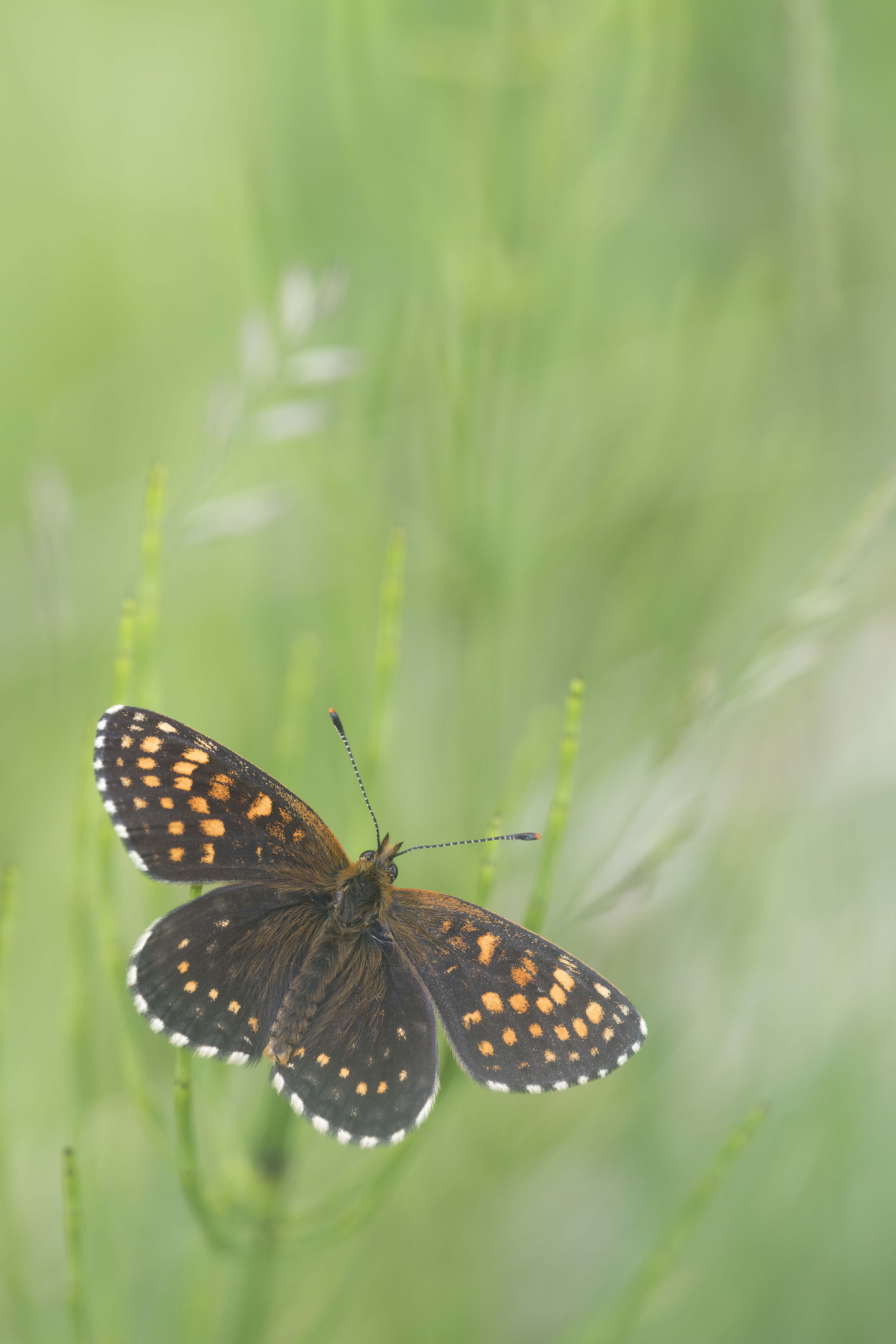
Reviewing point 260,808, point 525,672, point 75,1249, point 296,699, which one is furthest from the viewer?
point 525,672

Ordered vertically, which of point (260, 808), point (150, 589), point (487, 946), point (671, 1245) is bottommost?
point (671, 1245)

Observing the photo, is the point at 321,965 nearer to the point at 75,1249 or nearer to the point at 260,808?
the point at 260,808

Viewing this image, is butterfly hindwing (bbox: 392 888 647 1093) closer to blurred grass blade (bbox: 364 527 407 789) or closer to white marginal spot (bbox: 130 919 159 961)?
blurred grass blade (bbox: 364 527 407 789)

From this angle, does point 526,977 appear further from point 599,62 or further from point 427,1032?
point 599,62

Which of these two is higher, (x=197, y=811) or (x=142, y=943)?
(x=197, y=811)

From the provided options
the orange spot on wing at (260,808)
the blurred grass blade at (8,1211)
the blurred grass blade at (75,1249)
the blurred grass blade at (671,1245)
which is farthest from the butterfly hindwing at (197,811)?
the blurred grass blade at (671,1245)

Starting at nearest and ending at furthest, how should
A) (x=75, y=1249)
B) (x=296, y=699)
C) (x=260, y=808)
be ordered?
1. (x=75, y=1249)
2. (x=296, y=699)
3. (x=260, y=808)

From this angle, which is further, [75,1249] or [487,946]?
[487,946]

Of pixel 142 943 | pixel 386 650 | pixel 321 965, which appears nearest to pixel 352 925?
pixel 321 965
